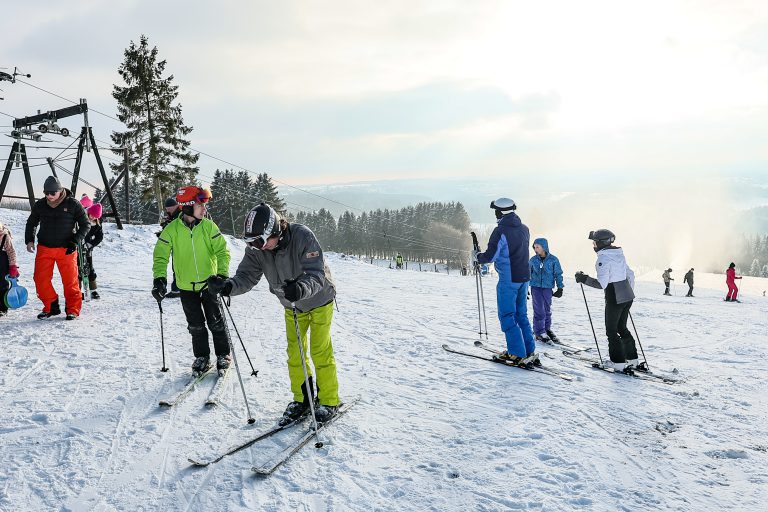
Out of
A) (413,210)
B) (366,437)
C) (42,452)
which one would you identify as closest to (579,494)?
(366,437)

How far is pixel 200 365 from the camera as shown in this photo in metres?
5.39

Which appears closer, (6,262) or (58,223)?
(58,223)

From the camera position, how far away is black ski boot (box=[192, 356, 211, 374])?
537cm

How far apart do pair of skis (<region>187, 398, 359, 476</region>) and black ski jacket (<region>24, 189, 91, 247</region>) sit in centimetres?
562

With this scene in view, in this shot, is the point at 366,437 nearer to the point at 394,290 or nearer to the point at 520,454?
the point at 520,454

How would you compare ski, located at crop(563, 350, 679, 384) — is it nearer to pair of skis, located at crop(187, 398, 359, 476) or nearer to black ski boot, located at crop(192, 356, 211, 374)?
pair of skis, located at crop(187, 398, 359, 476)

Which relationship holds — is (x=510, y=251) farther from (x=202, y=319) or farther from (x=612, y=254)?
(x=202, y=319)

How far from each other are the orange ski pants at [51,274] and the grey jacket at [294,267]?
504 cm

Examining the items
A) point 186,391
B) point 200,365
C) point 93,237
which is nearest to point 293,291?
point 186,391

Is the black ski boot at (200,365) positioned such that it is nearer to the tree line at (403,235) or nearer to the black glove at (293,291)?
the black glove at (293,291)

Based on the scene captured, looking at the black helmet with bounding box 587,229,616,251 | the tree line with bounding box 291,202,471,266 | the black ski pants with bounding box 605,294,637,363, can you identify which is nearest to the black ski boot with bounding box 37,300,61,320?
the black helmet with bounding box 587,229,616,251

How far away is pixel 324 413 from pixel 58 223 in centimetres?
609

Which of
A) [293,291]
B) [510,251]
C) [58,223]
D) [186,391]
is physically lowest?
[186,391]

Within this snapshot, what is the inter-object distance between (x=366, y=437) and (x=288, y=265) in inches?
68.1
